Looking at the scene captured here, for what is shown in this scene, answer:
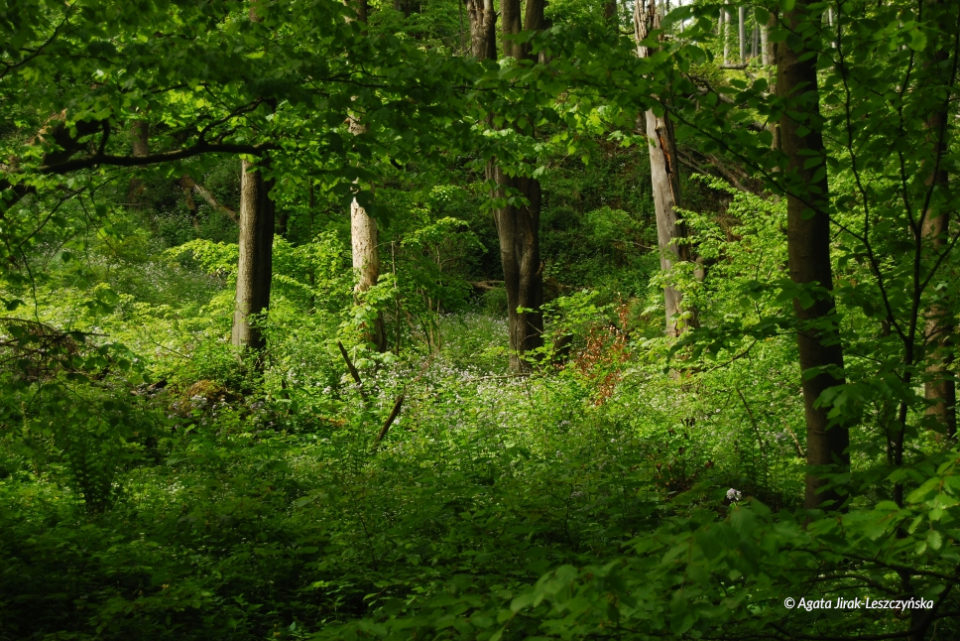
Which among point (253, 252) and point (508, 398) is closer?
point (508, 398)

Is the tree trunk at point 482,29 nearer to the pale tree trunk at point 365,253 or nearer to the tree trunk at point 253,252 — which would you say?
the pale tree trunk at point 365,253

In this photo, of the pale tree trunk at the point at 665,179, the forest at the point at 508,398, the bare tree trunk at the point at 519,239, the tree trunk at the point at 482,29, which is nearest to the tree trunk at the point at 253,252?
the forest at the point at 508,398

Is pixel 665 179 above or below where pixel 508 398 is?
above

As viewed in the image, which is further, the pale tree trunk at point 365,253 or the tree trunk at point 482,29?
the tree trunk at point 482,29

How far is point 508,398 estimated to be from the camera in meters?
8.14

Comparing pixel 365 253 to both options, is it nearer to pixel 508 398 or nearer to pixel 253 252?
pixel 253 252

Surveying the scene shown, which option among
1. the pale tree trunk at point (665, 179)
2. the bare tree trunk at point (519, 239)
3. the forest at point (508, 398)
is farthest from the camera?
the bare tree trunk at point (519, 239)

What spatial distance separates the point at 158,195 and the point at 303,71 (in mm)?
22512

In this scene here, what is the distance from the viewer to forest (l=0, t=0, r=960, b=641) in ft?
7.41

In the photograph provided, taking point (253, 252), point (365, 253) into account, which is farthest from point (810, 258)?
point (253, 252)

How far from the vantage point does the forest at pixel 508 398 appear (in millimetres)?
2258

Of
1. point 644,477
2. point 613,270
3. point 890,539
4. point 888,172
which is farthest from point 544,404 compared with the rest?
point 613,270

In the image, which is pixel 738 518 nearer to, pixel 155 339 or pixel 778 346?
pixel 778 346

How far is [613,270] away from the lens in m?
20.7
